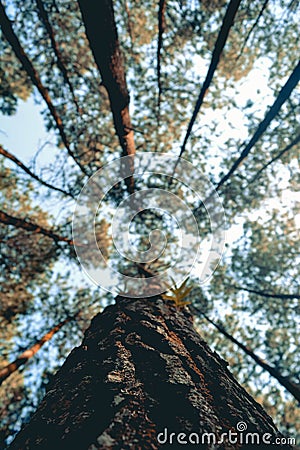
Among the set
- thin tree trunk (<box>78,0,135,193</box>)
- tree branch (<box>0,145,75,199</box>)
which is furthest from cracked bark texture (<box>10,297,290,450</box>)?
tree branch (<box>0,145,75,199</box>)

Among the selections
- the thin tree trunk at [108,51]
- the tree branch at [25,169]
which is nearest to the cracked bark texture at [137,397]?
the thin tree trunk at [108,51]

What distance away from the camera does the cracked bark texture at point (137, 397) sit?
51.6 inches

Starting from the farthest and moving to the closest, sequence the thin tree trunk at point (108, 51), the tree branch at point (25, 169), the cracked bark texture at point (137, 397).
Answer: the tree branch at point (25, 169), the thin tree trunk at point (108, 51), the cracked bark texture at point (137, 397)

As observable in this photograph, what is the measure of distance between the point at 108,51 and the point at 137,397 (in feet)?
10.0

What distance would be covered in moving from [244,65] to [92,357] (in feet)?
20.4

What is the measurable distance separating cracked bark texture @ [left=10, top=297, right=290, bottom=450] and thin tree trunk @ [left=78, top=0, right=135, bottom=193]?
2.55 meters

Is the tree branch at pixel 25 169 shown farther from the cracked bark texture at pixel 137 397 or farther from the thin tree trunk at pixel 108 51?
the cracked bark texture at pixel 137 397

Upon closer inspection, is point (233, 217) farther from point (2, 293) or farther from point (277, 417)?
point (2, 293)

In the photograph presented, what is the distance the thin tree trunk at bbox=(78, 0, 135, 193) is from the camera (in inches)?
112

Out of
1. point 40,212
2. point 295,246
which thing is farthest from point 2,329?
point 295,246

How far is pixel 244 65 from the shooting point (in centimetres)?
645

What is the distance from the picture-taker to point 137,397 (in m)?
1.52

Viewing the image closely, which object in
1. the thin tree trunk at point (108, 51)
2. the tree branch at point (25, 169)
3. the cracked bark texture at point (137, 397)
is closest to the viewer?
the cracked bark texture at point (137, 397)

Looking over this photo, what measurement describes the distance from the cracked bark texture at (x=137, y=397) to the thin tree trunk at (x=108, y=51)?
255 cm
